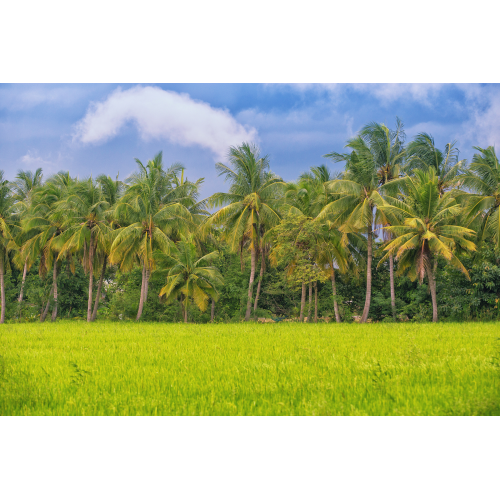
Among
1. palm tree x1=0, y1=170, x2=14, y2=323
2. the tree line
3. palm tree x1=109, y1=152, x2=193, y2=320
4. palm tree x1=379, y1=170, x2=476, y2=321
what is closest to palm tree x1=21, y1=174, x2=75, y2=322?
the tree line

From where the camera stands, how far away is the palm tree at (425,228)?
1752 centimetres

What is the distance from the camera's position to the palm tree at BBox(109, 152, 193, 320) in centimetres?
2159

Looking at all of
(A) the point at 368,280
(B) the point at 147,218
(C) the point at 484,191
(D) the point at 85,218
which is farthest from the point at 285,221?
(D) the point at 85,218

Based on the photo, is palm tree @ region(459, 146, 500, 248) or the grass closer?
the grass

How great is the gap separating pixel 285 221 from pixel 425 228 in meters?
7.02

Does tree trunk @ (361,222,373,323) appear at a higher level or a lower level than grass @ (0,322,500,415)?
higher

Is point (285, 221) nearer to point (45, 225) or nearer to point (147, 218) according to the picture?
point (147, 218)

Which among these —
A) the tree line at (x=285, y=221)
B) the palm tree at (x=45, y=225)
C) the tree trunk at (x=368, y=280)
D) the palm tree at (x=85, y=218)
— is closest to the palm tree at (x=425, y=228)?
the tree line at (x=285, y=221)

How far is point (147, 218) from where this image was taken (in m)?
22.3

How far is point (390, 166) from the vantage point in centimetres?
2142

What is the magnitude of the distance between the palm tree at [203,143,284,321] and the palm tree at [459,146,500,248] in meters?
9.65

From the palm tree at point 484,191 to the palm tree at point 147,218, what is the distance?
15.5m

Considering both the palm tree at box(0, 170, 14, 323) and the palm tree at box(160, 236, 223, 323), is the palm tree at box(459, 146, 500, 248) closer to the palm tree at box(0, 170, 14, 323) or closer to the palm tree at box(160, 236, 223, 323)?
the palm tree at box(160, 236, 223, 323)

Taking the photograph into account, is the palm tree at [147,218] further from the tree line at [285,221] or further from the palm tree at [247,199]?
the palm tree at [247,199]
